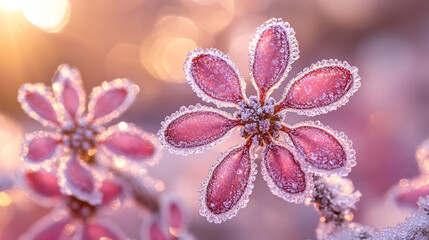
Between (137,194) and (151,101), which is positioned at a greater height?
(151,101)

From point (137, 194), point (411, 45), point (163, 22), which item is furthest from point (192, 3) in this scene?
point (137, 194)

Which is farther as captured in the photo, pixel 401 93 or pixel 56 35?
pixel 56 35

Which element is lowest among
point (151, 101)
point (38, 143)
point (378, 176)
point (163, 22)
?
point (38, 143)

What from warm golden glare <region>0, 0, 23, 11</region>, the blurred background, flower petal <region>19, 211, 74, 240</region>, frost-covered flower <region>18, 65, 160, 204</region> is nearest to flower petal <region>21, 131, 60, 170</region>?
frost-covered flower <region>18, 65, 160, 204</region>

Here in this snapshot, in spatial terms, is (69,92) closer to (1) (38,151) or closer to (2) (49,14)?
(1) (38,151)

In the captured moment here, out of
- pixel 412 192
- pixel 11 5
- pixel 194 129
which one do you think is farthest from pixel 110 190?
pixel 11 5

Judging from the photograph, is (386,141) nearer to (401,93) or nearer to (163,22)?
(401,93)
